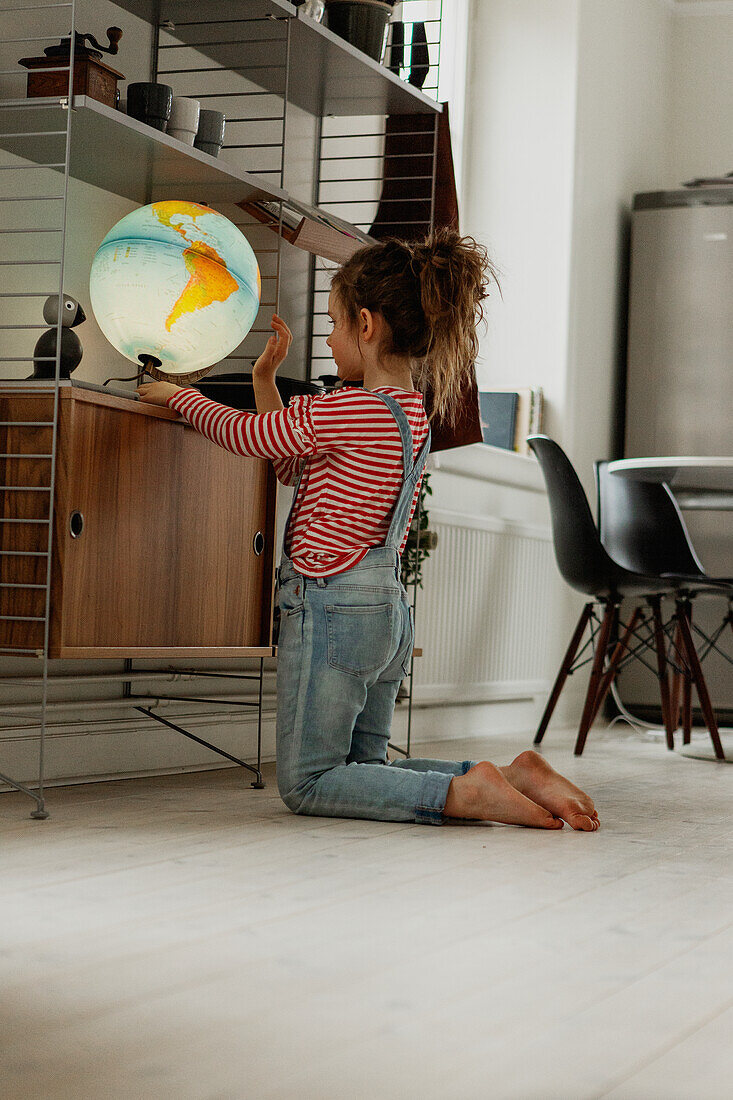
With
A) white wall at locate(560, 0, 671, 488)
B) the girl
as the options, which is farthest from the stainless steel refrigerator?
the girl

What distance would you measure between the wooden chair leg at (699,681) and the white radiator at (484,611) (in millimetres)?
609

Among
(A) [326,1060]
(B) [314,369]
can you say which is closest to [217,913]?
(A) [326,1060]

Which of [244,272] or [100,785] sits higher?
[244,272]

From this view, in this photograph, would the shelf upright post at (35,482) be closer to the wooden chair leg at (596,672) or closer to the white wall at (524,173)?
the wooden chair leg at (596,672)

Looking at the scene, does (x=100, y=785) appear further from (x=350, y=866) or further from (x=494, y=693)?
(x=494, y=693)

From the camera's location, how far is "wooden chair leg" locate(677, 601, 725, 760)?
349 cm

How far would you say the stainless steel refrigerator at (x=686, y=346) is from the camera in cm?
473

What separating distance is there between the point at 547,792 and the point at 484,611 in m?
1.90

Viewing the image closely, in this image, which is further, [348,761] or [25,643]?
[348,761]

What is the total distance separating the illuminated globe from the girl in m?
0.09

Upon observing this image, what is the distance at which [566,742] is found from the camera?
3.86 meters

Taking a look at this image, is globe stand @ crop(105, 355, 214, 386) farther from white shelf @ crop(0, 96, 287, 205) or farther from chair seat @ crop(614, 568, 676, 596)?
chair seat @ crop(614, 568, 676, 596)

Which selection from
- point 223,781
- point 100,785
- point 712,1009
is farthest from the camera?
point 223,781

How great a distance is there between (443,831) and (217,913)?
0.66 meters
